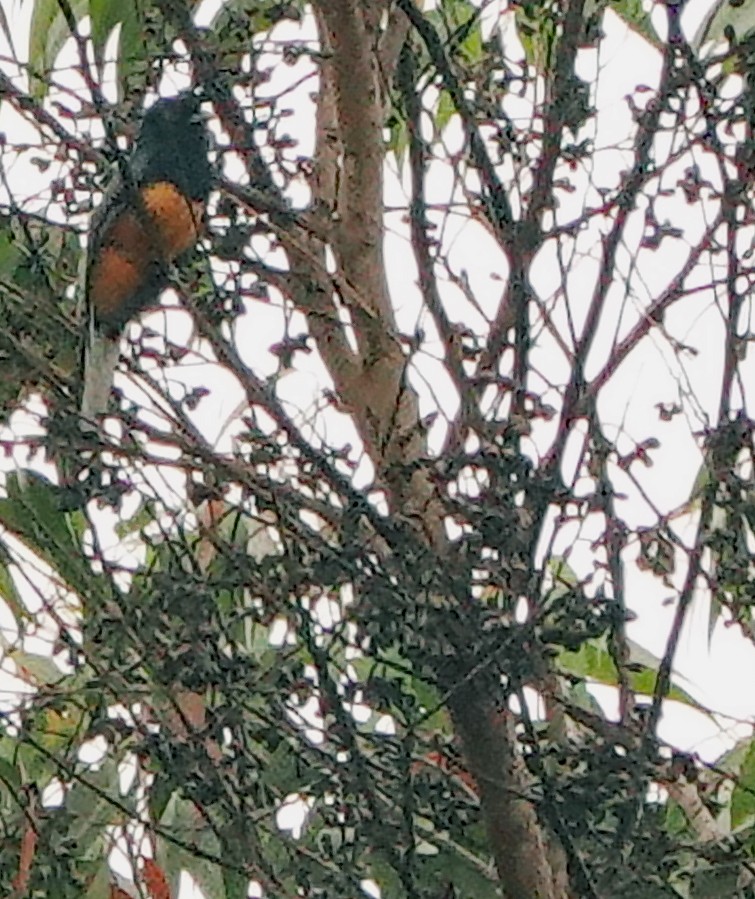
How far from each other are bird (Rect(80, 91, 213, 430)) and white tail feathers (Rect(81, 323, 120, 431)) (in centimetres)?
11

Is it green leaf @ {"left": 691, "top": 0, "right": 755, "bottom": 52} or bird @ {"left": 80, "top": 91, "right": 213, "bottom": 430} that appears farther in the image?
bird @ {"left": 80, "top": 91, "right": 213, "bottom": 430}

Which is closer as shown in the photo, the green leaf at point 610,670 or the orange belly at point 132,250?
the green leaf at point 610,670

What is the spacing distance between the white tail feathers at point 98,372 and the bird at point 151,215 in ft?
0.36

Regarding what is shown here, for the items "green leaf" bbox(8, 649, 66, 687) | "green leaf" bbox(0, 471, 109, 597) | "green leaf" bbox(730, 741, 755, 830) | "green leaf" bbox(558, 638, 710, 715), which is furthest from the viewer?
"green leaf" bbox(8, 649, 66, 687)

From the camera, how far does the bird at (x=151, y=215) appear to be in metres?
2.53

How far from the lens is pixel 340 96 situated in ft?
7.28

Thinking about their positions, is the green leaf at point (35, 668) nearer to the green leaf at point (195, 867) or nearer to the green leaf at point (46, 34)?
the green leaf at point (195, 867)

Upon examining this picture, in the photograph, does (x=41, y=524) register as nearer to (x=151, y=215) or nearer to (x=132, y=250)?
(x=151, y=215)

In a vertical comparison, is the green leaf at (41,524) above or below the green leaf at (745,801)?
below

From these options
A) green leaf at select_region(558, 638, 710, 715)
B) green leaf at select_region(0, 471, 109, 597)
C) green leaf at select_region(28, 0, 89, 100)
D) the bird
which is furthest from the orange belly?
green leaf at select_region(558, 638, 710, 715)

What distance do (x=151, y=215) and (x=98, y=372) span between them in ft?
1.09

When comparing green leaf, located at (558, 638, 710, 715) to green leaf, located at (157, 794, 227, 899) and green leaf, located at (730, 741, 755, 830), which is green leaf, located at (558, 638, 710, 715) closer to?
green leaf, located at (730, 741, 755, 830)

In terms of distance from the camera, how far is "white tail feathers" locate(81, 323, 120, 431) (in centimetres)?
207

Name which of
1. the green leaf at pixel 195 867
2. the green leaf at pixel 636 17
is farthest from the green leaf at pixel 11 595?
the green leaf at pixel 636 17
